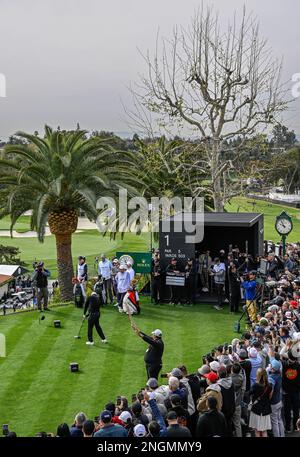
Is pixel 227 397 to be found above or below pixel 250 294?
below

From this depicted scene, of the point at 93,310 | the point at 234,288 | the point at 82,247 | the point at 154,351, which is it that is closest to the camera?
the point at 154,351

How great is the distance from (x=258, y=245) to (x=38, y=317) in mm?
7616

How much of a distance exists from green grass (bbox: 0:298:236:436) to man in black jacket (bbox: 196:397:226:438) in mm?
4148

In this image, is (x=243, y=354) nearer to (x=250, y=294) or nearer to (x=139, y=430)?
(x=139, y=430)

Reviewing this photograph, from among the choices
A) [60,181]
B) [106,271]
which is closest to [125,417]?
[106,271]

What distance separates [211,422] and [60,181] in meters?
13.9

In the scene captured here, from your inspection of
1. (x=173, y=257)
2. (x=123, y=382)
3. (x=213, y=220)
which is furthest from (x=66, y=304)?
(x=123, y=382)

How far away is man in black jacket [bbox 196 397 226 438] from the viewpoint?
8.84 m

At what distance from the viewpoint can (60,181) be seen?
21.7 m

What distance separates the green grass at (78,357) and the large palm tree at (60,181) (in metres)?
3.45

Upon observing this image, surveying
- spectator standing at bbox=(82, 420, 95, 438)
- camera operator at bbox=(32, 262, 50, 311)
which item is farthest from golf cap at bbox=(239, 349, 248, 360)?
Answer: camera operator at bbox=(32, 262, 50, 311)

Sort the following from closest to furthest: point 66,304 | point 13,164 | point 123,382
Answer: point 123,382, point 66,304, point 13,164

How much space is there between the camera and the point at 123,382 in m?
14.2
